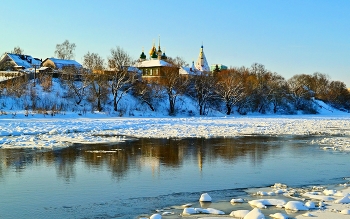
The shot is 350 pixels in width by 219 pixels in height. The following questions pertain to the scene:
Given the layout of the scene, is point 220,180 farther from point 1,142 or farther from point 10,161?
point 1,142

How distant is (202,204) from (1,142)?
14825 millimetres

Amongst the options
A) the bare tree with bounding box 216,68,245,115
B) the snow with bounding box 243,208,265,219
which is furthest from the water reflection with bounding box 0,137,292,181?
the bare tree with bounding box 216,68,245,115

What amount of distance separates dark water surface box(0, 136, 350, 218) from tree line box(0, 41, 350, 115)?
37.0 meters

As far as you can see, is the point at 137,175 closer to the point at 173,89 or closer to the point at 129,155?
the point at 129,155

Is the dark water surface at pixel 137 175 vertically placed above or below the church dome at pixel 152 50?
below

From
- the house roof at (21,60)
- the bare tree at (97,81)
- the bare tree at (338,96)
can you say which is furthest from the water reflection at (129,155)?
the bare tree at (338,96)

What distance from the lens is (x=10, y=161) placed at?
→ 14.9m

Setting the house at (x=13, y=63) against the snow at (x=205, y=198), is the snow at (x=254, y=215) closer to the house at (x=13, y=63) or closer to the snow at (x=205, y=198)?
the snow at (x=205, y=198)

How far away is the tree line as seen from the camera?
62.7m

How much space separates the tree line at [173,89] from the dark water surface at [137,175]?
37.0 meters

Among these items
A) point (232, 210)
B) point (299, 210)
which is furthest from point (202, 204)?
point (299, 210)

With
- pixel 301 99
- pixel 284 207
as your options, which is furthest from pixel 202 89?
pixel 284 207

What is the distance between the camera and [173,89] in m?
70.6

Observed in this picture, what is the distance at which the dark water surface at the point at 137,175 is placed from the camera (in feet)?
29.7
